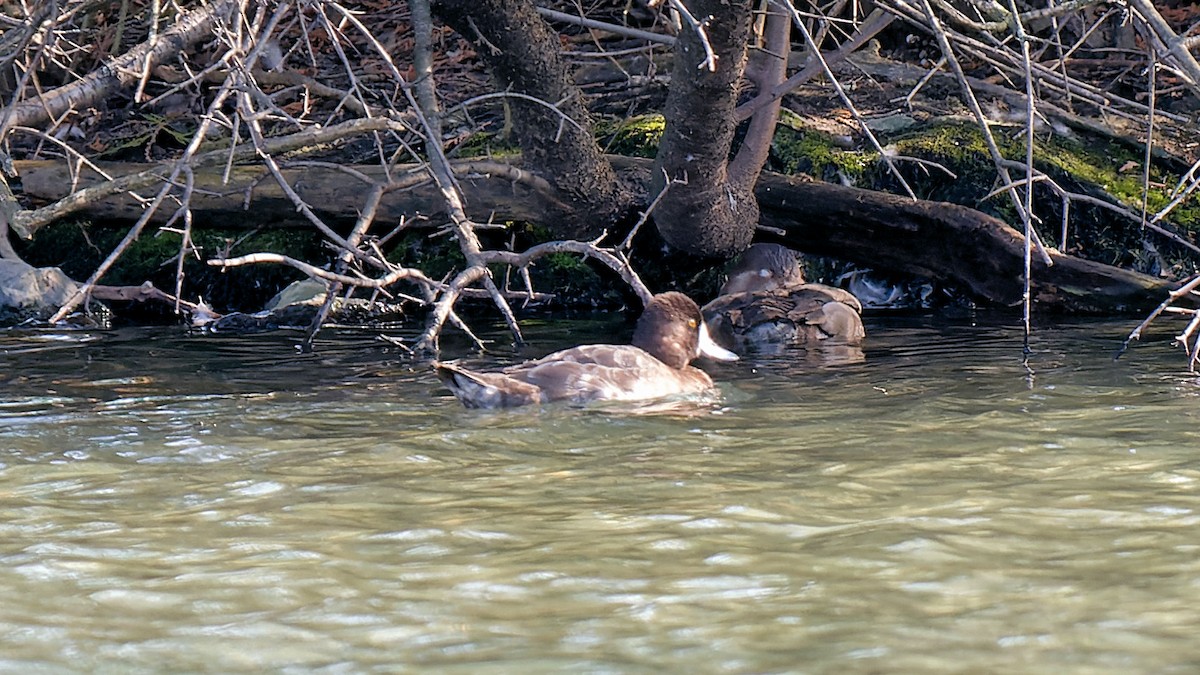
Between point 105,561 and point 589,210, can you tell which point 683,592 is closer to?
point 105,561

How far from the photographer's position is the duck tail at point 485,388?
6.37 m

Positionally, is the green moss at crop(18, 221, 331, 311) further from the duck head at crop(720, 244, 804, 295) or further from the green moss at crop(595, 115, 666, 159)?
the duck head at crop(720, 244, 804, 295)

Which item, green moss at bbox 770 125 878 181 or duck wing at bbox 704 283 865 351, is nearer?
duck wing at bbox 704 283 865 351

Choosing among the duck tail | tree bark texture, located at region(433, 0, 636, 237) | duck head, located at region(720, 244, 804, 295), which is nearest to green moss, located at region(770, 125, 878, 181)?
duck head, located at region(720, 244, 804, 295)

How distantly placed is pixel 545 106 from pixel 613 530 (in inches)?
185

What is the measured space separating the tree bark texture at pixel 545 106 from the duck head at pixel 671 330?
1221 millimetres

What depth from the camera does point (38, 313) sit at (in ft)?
34.9

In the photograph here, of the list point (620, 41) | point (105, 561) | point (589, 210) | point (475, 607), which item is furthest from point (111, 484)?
point (620, 41)

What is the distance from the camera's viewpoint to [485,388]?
6.46m

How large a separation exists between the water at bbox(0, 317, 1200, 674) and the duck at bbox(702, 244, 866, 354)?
2139 mm

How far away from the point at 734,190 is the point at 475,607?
6.51m

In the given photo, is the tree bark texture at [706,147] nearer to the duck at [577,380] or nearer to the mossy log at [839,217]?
the mossy log at [839,217]

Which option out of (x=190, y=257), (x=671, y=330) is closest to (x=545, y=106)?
(x=671, y=330)

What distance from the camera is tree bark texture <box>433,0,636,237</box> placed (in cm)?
816
